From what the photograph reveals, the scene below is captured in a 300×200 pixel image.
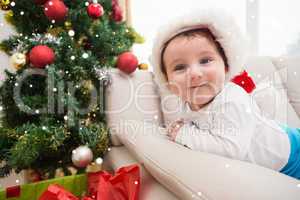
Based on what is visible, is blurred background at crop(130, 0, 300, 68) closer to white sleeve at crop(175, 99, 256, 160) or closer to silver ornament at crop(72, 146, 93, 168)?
silver ornament at crop(72, 146, 93, 168)

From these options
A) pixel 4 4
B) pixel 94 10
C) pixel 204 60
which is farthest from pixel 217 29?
pixel 4 4

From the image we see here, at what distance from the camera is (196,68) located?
2.94ft

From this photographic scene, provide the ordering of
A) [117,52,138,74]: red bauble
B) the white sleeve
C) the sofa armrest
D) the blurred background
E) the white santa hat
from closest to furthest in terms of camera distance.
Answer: the sofa armrest
the white sleeve
the white santa hat
[117,52,138,74]: red bauble
the blurred background

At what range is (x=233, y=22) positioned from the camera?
0.94 m

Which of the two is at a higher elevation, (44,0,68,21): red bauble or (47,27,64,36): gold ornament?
(44,0,68,21): red bauble

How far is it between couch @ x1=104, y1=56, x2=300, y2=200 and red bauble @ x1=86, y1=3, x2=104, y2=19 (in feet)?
0.88

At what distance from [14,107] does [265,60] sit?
1.24 metres

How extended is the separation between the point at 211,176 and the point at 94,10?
1013 millimetres

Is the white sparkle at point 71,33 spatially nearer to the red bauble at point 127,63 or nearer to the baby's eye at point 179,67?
the red bauble at point 127,63

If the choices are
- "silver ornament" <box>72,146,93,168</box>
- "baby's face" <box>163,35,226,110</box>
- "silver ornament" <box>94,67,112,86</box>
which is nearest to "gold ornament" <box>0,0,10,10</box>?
"silver ornament" <box>94,67,112,86</box>

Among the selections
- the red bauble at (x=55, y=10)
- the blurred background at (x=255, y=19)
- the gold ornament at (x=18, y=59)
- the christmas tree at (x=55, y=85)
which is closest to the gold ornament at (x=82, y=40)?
the christmas tree at (x=55, y=85)

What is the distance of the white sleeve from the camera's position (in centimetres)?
81

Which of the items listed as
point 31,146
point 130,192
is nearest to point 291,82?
point 130,192

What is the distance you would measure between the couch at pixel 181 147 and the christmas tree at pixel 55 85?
97 millimetres
